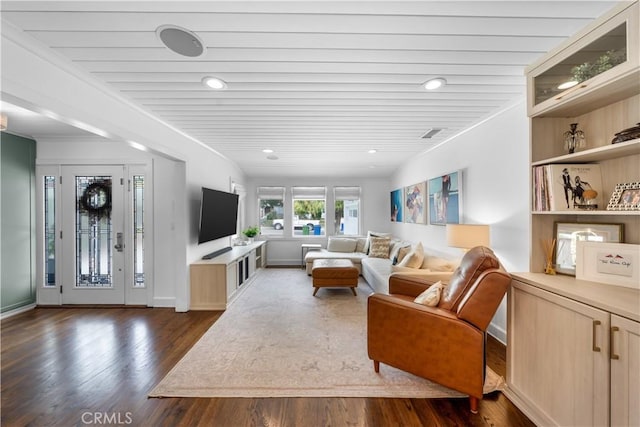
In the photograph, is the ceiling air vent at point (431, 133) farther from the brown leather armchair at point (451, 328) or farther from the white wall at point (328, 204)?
the white wall at point (328, 204)

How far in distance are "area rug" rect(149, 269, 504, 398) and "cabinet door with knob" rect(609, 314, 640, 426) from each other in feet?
2.81

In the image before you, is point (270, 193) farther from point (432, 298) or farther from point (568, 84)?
point (568, 84)

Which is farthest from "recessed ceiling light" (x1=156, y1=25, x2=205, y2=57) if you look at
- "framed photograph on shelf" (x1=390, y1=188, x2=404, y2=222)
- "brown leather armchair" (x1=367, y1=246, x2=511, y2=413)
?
"framed photograph on shelf" (x1=390, y1=188, x2=404, y2=222)

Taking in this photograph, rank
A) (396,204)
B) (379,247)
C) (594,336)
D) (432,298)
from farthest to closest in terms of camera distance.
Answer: (396,204)
(379,247)
(432,298)
(594,336)

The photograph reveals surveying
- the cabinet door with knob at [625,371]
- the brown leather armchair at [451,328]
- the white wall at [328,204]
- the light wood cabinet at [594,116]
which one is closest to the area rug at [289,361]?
the brown leather armchair at [451,328]

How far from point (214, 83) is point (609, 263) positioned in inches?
115

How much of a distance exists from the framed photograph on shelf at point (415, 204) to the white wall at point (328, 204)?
136 centimetres

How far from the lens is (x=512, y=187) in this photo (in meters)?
2.57

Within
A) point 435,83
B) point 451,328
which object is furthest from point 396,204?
point 451,328

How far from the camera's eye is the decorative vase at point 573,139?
1662 mm

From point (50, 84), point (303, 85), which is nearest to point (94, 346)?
point (50, 84)

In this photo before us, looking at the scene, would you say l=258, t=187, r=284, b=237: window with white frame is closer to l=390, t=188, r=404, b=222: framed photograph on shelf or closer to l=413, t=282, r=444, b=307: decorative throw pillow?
l=390, t=188, r=404, b=222: framed photograph on shelf

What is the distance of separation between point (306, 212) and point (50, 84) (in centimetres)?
532

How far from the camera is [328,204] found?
22.1ft
